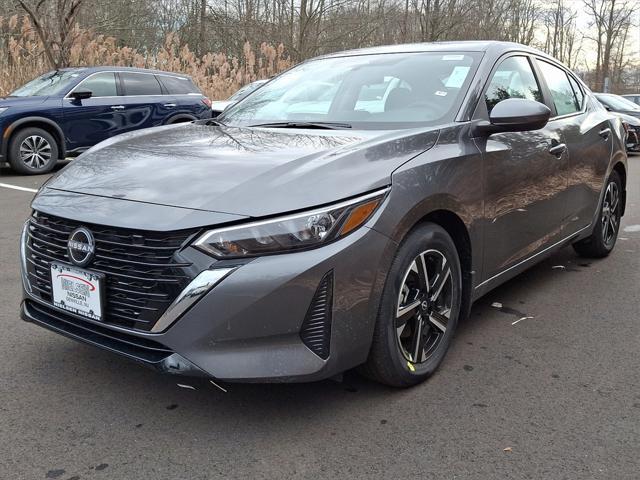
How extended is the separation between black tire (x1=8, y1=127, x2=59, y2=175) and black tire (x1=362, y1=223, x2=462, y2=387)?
861 centimetres

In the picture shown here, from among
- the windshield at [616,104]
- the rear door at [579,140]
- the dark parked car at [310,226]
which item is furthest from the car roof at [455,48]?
the windshield at [616,104]

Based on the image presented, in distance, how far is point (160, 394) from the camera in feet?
9.25

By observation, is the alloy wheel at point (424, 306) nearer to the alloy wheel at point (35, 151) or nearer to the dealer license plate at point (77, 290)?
the dealer license plate at point (77, 290)

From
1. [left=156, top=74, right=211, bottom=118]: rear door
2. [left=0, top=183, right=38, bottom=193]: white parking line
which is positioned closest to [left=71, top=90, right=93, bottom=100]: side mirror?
[left=156, top=74, right=211, bottom=118]: rear door

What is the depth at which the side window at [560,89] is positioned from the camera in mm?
4320

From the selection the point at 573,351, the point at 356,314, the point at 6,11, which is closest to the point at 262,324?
the point at 356,314

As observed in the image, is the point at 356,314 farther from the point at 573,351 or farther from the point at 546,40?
the point at 546,40

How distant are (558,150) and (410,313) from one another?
72.1 inches

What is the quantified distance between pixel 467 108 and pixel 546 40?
52.0 m

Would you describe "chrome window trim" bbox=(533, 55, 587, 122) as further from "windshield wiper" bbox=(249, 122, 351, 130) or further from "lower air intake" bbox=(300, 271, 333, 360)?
"lower air intake" bbox=(300, 271, 333, 360)

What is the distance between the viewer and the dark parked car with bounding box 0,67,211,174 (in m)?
9.69

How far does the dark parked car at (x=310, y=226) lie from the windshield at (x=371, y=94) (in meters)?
0.01

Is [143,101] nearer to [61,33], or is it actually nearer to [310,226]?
[61,33]

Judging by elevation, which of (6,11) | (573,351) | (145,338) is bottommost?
(573,351)
